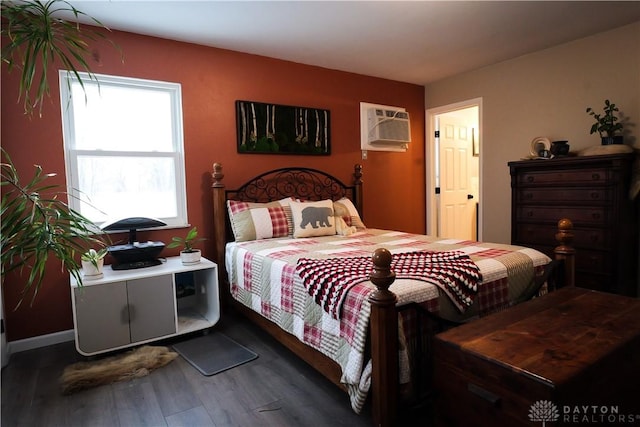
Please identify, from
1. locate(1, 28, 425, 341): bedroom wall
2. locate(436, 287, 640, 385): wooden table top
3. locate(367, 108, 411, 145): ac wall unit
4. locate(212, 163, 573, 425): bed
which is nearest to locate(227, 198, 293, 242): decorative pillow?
locate(212, 163, 573, 425): bed

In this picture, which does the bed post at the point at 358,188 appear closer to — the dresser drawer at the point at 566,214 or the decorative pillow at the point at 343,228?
the decorative pillow at the point at 343,228

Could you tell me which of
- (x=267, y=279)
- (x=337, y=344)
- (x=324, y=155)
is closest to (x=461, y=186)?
(x=324, y=155)

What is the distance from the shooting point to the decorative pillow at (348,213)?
142 inches

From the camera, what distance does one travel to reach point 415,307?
5.16ft

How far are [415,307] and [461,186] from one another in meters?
4.01

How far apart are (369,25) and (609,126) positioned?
7.06ft

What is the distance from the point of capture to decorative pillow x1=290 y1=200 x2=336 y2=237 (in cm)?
319

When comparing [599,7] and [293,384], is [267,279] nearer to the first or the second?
[293,384]

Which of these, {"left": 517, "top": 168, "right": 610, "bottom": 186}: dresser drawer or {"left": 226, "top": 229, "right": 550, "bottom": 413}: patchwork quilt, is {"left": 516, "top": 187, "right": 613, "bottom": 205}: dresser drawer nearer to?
{"left": 517, "top": 168, "right": 610, "bottom": 186}: dresser drawer

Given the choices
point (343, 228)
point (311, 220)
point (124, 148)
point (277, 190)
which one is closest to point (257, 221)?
point (311, 220)

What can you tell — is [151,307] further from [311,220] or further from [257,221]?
[311,220]

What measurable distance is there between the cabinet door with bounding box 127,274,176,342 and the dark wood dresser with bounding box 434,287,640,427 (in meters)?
1.91

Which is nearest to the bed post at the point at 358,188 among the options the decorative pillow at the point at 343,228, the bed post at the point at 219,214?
the decorative pillow at the point at 343,228

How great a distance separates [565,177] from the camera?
3.18 meters
